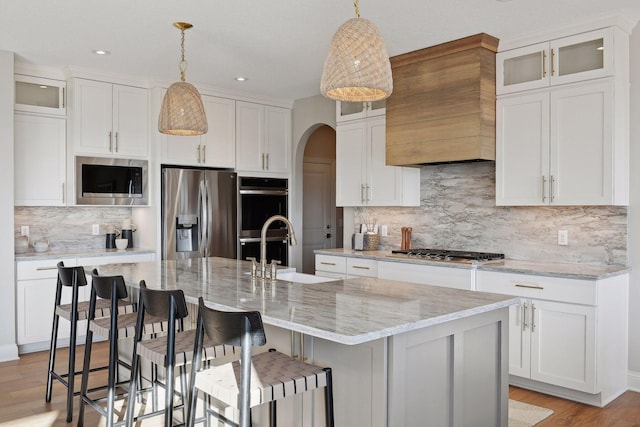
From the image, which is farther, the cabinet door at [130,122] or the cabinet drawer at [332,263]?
the cabinet door at [130,122]

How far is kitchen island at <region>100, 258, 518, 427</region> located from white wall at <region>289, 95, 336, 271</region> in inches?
150

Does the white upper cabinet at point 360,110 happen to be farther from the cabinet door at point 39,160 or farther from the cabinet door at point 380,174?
the cabinet door at point 39,160

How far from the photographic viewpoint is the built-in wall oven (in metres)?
6.11

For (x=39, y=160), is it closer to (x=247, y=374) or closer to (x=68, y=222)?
(x=68, y=222)

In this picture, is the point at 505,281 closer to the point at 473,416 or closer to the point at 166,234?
the point at 473,416

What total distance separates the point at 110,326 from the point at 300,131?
4184 millimetres

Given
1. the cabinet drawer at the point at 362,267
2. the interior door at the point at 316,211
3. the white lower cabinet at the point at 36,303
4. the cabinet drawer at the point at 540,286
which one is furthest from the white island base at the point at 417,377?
the interior door at the point at 316,211

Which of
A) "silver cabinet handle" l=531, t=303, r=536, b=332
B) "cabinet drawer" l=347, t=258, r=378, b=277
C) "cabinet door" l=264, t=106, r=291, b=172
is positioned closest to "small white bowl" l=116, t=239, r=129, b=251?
"cabinet door" l=264, t=106, r=291, b=172

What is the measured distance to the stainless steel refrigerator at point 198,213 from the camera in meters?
5.49

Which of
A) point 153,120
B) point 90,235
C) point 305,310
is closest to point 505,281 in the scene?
point 305,310

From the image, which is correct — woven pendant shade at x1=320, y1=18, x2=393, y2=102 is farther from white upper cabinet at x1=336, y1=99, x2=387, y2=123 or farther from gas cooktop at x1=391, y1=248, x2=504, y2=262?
white upper cabinet at x1=336, y1=99, x2=387, y2=123

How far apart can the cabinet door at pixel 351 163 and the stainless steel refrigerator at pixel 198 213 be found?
1.30 metres

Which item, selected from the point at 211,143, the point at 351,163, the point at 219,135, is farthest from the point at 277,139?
the point at 351,163

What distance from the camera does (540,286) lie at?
3654 millimetres
